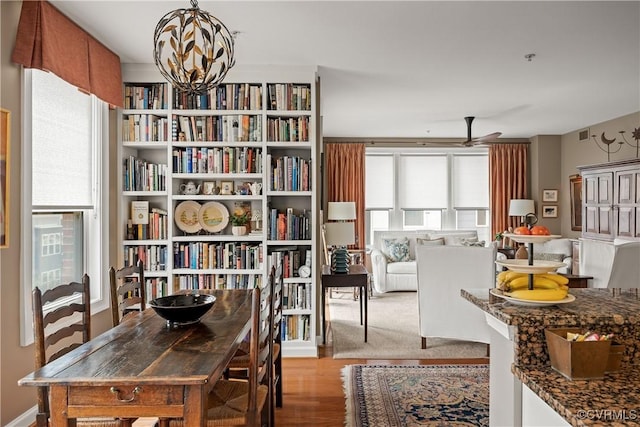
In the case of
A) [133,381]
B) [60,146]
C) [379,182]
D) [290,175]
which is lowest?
[133,381]

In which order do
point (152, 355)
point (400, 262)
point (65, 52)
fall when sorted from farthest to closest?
1. point (400, 262)
2. point (65, 52)
3. point (152, 355)

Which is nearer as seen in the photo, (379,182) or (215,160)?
(215,160)

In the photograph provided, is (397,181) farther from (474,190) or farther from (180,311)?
(180,311)

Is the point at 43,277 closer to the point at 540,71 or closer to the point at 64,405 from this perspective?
the point at 64,405

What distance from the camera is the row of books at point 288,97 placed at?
166 inches

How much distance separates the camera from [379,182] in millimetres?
8445

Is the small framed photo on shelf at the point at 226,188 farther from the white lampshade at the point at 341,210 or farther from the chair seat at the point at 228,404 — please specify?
the chair seat at the point at 228,404

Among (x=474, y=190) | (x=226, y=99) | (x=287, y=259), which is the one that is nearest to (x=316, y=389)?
(x=287, y=259)

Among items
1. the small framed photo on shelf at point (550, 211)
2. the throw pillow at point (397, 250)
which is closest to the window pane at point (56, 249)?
the throw pillow at point (397, 250)

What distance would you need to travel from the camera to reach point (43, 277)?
3.11 meters

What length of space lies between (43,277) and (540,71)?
15.2 feet

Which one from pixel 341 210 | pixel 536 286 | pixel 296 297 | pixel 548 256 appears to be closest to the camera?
pixel 536 286

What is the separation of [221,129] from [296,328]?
6.63 feet

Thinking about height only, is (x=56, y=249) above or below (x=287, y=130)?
below
